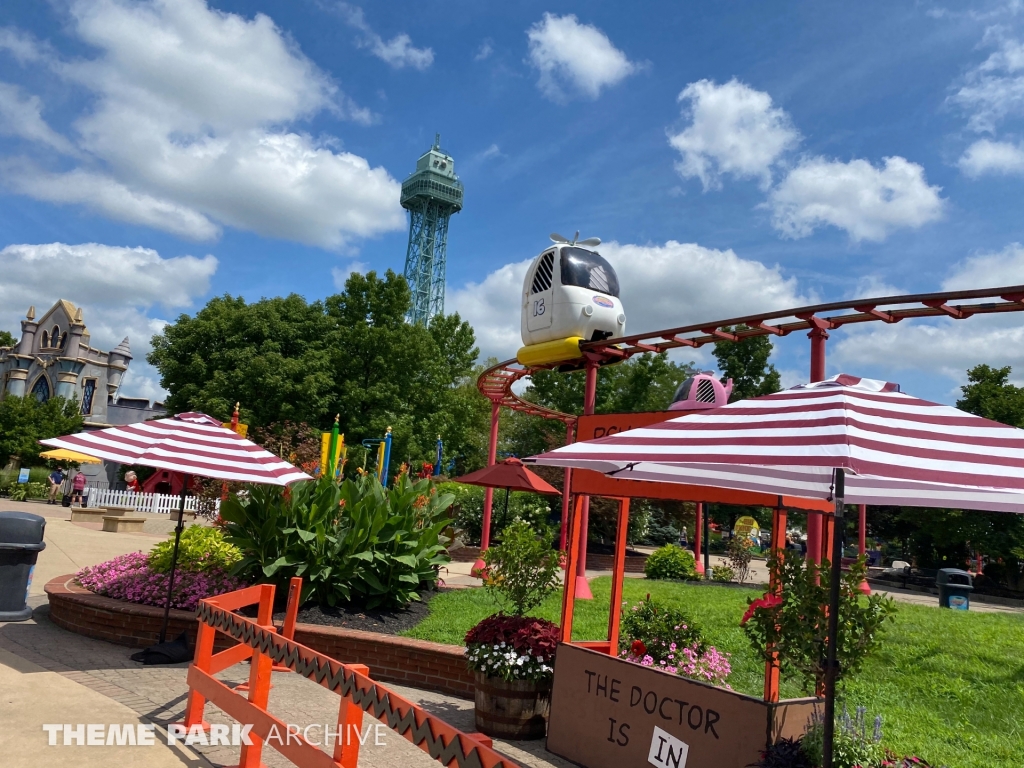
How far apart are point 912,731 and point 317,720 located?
4795 mm

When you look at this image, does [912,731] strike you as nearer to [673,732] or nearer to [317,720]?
[673,732]

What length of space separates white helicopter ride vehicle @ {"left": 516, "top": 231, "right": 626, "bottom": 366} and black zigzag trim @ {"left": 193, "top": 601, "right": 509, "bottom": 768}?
464 cm

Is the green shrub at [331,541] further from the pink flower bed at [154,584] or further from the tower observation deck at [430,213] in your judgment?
the tower observation deck at [430,213]

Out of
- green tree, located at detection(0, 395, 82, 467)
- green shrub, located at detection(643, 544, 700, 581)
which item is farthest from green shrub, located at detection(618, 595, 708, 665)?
green tree, located at detection(0, 395, 82, 467)

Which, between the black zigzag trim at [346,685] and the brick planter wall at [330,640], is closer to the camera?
the black zigzag trim at [346,685]

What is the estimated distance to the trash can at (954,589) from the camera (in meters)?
13.9

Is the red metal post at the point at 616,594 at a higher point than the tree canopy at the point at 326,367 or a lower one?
lower

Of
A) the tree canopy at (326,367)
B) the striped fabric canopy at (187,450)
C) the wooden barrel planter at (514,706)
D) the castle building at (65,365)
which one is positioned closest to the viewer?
the wooden barrel planter at (514,706)

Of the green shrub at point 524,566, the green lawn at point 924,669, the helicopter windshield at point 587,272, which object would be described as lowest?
the green lawn at point 924,669

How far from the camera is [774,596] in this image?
14.0 ft

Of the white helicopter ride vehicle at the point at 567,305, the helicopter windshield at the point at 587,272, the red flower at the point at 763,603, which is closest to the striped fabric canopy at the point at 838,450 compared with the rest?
the red flower at the point at 763,603

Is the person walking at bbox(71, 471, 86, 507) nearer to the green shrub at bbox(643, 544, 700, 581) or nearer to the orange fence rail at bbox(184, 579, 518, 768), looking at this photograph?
the green shrub at bbox(643, 544, 700, 581)

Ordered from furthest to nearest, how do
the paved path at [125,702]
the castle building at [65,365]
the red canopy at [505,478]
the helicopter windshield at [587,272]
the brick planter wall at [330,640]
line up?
the castle building at [65,365] < the red canopy at [505,478] < the helicopter windshield at [587,272] < the brick planter wall at [330,640] < the paved path at [125,702]

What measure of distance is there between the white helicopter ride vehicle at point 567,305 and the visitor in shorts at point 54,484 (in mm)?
30934
